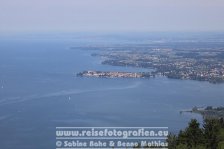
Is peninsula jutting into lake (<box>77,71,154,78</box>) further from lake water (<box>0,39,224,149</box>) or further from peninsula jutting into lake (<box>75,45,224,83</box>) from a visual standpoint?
lake water (<box>0,39,224,149</box>)

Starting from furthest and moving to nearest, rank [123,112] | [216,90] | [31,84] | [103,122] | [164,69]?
[164,69] < [31,84] < [216,90] < [123,112] < [103,122]

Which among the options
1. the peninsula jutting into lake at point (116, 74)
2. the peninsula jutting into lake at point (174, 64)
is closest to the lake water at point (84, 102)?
the peninsula jutting into lake at point (116, 74)

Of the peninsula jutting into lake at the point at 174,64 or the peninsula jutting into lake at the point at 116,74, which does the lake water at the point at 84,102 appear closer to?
the peninsula jutting into lake at the point at 116,74

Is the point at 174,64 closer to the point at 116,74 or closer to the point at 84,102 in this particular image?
the point at 116,74

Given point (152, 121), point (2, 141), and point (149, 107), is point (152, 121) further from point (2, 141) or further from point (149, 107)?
point (2, 141)

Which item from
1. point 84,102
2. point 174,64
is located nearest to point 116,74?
point 174,64

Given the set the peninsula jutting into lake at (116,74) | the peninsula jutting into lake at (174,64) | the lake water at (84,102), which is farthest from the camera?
the peninsula jutting into lake at (116,74)

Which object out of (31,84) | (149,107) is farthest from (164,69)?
(149,107)

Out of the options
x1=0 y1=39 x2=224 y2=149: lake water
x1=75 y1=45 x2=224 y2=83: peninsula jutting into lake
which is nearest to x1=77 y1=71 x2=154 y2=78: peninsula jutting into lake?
x1=75 y1=45 x2=224 y2=83: peninsula jutting into lake
